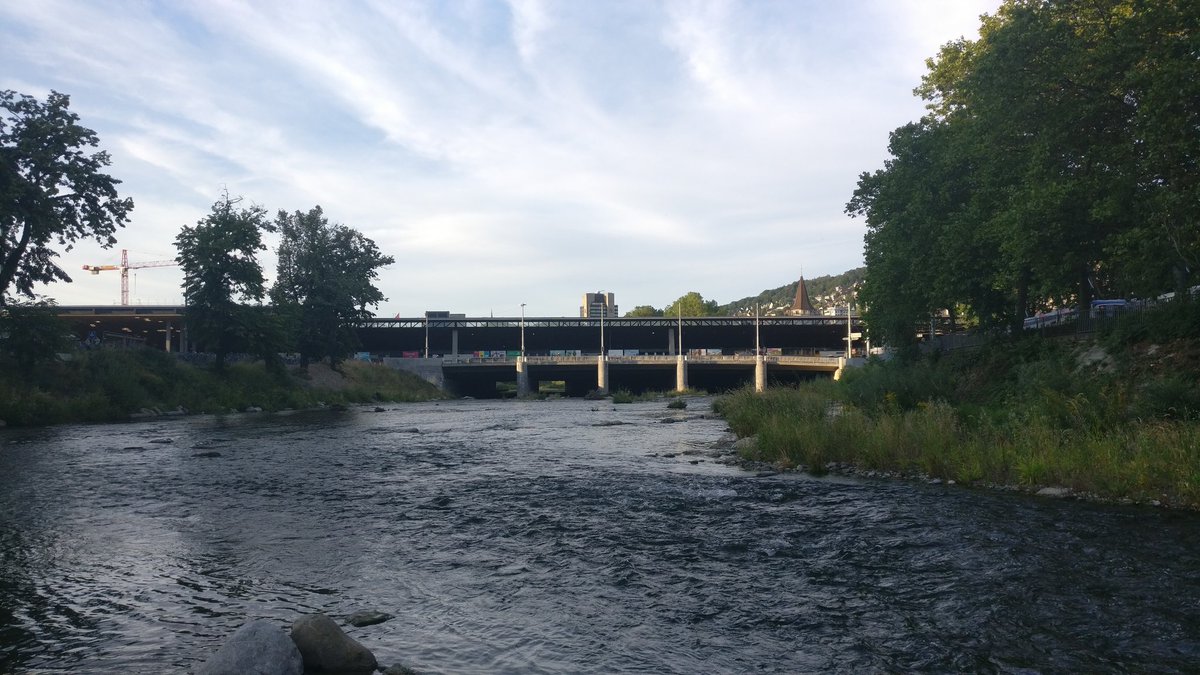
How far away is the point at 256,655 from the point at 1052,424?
2215 cm

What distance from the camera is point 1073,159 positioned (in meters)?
30.2

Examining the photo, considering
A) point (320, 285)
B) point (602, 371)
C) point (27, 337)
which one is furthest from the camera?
point (602, 371)

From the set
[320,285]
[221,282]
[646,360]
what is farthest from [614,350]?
[221,282]

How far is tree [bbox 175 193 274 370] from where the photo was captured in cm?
6278

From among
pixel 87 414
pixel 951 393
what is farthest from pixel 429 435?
pixel 951 393

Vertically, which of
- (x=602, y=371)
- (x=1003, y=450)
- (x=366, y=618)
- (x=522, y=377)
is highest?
(x=1003, y=450)

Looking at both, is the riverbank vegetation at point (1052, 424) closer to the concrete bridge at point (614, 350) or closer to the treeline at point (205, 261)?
the treeline at point (205, 261)

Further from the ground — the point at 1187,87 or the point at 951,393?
the point at 1187,87

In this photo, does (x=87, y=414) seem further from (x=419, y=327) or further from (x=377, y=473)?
(x=419, y=327)

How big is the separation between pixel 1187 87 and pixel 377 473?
2720 centimetres

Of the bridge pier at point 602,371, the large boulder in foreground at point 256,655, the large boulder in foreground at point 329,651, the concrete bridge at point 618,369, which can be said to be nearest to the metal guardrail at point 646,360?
the concrete bridge at point 618,369

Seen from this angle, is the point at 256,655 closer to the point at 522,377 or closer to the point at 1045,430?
the point at 1045,430

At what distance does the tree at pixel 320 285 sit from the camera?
267 ft

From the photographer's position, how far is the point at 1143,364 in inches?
1038
